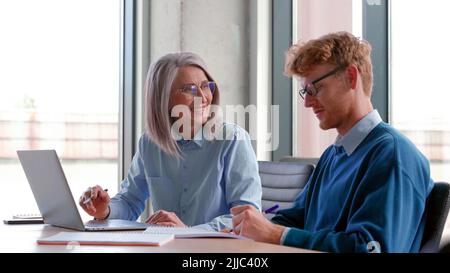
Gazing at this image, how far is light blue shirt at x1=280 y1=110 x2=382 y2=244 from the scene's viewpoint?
1.89m

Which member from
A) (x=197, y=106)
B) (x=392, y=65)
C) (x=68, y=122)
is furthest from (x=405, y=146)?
(x=68, y=122)

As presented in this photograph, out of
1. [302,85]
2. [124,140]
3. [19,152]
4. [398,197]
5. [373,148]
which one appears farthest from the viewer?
[124,140]

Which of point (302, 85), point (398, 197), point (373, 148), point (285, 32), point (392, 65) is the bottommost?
point (398, 197)

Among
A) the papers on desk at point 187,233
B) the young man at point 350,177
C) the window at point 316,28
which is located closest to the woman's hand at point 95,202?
the papers on desk at point 187,233

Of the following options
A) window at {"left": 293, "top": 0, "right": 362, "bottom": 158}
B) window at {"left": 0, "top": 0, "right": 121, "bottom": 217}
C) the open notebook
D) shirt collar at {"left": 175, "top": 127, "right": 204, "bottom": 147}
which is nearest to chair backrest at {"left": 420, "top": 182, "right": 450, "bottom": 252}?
the open notebook

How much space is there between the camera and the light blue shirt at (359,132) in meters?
1.89

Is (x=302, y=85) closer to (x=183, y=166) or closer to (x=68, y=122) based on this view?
(x=183, y=166)

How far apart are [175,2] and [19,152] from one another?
274cm

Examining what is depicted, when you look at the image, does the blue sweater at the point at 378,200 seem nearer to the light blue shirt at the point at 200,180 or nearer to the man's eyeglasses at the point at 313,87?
the man's eyeglasses at the point at 313,87

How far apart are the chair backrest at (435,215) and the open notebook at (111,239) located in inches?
26.1

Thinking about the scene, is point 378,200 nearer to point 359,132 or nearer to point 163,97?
point 359,132

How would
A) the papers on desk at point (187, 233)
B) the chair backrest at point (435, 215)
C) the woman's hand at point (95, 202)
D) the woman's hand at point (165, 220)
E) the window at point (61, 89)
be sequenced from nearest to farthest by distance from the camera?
the chair backrest at point (435, 215), the papers on desk at point (187, 233), the woman's hand at point (165, 220), the woman's hand at point (95, 202), the window at point (61, 89)

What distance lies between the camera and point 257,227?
1.78 meters

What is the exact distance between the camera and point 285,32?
4785 millimetres
